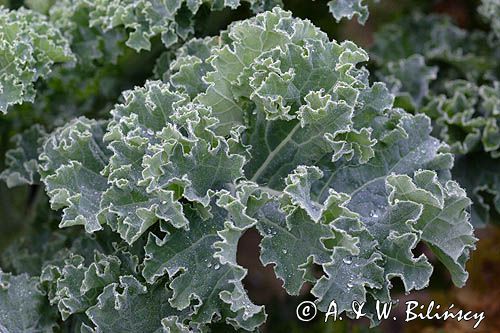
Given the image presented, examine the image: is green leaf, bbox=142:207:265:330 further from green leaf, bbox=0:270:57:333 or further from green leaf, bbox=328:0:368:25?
green leaf, bbox=328:0:368:25

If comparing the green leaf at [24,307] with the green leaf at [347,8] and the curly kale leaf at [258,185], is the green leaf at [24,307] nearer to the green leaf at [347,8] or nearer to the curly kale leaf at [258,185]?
the curly kale leaf at [258,185]

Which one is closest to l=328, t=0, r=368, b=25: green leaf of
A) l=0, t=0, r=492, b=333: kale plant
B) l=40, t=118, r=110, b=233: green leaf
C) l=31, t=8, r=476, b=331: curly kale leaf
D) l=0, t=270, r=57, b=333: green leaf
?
l=0, t=0, r=492, b=333: kale plant

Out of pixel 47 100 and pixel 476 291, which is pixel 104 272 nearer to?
pixel 47 100

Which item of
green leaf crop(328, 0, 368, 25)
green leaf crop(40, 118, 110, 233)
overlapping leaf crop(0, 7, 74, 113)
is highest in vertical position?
green leaf crop(328, 0, 368, 25)

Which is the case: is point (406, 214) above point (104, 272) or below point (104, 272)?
above

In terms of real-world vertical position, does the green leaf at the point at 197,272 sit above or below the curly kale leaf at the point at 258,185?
below

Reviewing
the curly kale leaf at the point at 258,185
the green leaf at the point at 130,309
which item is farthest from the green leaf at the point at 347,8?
the green leaf at the point at 130,309

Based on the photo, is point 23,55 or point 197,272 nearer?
point 197,272

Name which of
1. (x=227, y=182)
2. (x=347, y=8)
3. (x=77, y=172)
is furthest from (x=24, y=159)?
(x=347, y=8)

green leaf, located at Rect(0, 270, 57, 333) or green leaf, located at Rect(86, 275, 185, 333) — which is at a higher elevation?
green leaf, located at Rect(86, 275, 185, 333)

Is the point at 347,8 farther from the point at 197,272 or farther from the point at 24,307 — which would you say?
the point at 24,307

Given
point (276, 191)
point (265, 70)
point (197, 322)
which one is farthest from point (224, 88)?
point (197, 322)
